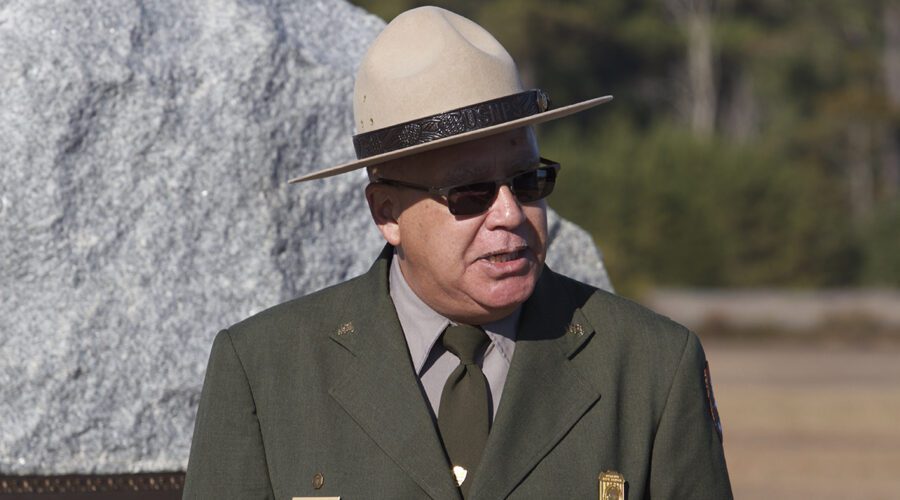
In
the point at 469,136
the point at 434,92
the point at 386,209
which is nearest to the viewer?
the point at 469,136

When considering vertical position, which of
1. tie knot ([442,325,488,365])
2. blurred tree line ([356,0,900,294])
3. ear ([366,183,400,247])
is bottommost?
blurred tree line ([356,0,900,294])

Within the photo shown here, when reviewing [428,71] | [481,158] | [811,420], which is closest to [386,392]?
[481,158]

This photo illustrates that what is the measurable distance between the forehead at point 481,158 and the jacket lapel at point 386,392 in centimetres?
25

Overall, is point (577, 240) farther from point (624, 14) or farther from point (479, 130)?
point (624, 14)

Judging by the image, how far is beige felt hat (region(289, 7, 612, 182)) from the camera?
2.61 meters

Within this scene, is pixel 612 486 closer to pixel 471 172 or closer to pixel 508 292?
pixel 508 292

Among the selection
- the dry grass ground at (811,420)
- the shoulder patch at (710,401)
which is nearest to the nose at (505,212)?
the shoulder patch at (710,401)

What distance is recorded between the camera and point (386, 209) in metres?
2.79

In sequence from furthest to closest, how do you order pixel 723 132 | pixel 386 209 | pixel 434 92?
pixel 723 132 < pixel 386 209 < pixel 434 92

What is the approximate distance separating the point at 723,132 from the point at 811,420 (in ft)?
103

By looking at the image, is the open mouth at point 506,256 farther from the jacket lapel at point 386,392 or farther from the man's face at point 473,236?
the jacket lapel at point 386,392

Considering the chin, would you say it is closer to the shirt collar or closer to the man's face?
the man's face

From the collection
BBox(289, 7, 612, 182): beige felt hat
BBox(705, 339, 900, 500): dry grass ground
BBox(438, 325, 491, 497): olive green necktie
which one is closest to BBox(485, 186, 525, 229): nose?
BBox(289, 7, 612, 182): beige felt hat

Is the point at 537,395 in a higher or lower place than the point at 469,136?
lower
